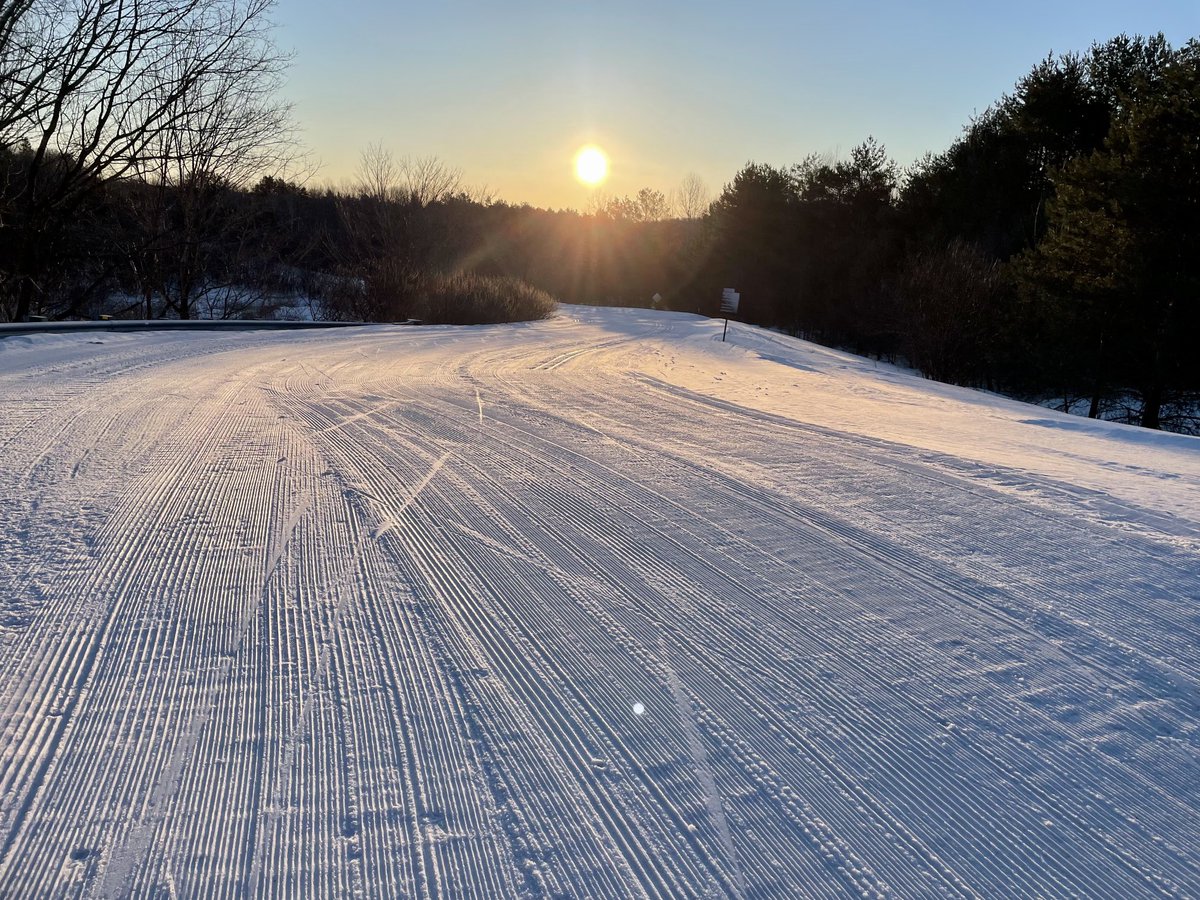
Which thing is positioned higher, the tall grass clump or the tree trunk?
the tall grass clump

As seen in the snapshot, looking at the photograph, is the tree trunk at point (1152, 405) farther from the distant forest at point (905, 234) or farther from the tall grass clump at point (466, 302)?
the tall grass clump at point (466, 302)

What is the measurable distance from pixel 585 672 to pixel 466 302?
77.2 ft

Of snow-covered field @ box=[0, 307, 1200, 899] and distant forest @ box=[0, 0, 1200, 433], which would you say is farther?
distant forest @ box=[0, 0, 1200, 433]

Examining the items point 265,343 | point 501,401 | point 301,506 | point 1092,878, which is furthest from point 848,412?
point 265,343

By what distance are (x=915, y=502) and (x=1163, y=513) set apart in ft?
4.22

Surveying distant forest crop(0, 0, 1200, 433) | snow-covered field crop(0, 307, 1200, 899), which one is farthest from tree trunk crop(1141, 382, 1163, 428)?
snow-covered field crop(0, 307, 1200, 899)

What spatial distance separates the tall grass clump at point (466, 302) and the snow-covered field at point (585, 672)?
19.6 meters

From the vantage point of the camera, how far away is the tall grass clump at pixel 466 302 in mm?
24547

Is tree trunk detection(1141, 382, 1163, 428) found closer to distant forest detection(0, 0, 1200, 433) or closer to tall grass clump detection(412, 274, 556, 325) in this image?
distant forest detection(0, 0, 1200, 433)

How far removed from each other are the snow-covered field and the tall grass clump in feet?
64.2

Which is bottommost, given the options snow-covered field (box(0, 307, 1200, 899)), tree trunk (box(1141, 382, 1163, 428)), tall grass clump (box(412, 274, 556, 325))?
tree trunk (box(1141, 382, 1163, 428))

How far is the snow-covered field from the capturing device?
174cm

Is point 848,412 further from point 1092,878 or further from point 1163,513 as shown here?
point 1092,878

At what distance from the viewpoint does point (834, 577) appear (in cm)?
332
